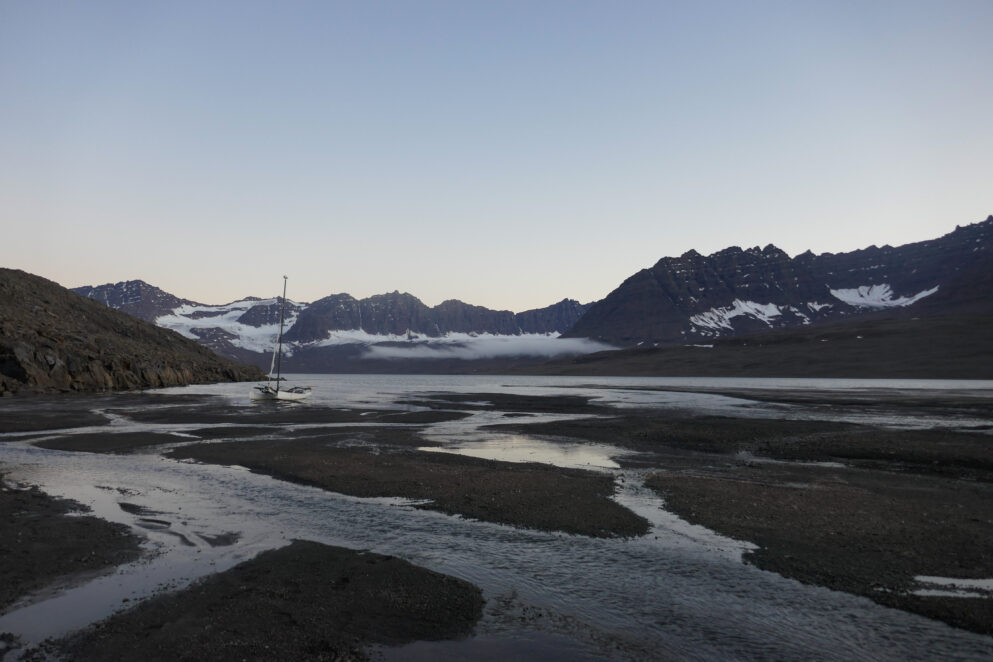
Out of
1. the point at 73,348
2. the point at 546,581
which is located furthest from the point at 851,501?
the point at 73,348

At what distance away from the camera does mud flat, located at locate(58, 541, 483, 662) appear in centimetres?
919

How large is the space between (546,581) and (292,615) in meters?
5.40

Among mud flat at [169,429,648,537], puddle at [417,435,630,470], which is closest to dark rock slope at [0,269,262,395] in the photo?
mud flat at [169,429,648,537]

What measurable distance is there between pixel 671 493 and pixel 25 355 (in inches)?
3736

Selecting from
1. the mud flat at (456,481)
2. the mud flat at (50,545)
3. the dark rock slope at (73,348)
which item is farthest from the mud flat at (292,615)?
the dark rock slope at (73,348)

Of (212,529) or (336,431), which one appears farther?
(336,431)

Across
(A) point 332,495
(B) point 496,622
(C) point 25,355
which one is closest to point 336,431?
(A) point 332,495

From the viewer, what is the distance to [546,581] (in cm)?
1287

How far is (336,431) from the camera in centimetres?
4278

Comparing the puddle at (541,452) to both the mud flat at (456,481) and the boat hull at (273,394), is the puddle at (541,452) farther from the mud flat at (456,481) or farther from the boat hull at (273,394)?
the boat hull at (273,394)

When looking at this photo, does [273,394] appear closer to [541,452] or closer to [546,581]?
[541,452]

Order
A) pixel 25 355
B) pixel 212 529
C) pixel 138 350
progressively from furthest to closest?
pixel 138 350 < pixel 25 355 < pixel 212 529

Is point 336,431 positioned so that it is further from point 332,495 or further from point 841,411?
point 841,411

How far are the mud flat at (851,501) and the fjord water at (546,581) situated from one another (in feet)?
3.39
